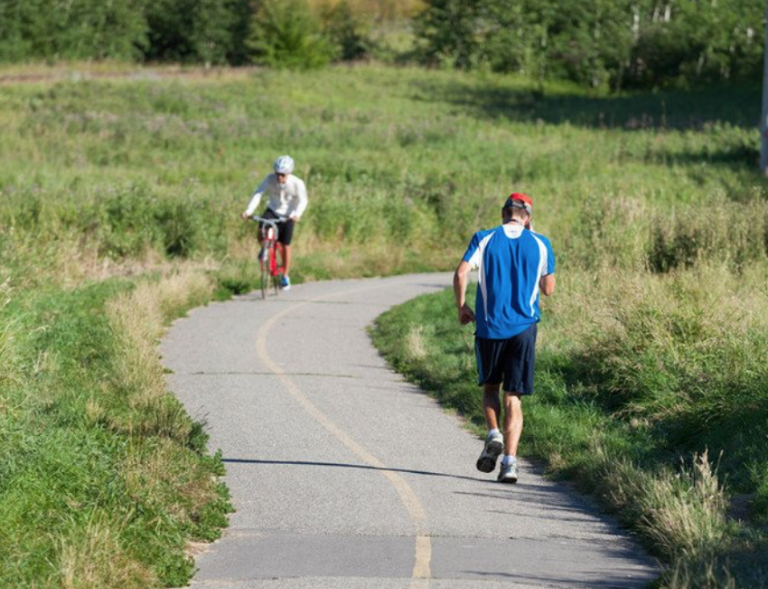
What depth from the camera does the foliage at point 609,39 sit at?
77.8m

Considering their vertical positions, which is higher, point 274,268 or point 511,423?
point 511,423

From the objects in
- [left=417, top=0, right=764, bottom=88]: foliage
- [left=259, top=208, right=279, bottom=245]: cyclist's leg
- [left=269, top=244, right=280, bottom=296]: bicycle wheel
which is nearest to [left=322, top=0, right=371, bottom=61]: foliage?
[left=417, top=0, right=764, bottom=88]: foliage

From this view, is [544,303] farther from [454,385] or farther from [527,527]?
[527,527]

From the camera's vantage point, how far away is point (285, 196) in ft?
73.3

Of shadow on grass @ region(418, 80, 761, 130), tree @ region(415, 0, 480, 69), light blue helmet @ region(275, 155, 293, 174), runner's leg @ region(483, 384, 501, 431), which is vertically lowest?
shadow on grass @ region(418, 80, 761, 130)

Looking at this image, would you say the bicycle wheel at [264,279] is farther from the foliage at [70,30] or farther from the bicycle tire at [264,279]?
the foliage at [70,30]

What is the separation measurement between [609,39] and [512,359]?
74.8 metres

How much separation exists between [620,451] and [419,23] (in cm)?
9146

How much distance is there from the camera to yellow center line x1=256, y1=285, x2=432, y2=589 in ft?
26.7

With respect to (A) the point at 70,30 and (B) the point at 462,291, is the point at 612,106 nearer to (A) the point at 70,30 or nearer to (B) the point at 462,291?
(A) the point at 70,30

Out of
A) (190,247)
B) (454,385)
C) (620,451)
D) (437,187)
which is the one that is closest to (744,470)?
(620,451)

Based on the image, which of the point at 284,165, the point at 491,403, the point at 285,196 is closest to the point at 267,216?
the point at 285,196

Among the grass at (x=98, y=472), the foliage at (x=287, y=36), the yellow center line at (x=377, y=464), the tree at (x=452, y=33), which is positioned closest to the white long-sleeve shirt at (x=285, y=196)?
the yellow center line at (x=377, y=464)

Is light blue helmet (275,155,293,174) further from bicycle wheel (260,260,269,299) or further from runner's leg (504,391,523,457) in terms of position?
runner's leg (504,391,523,457)
